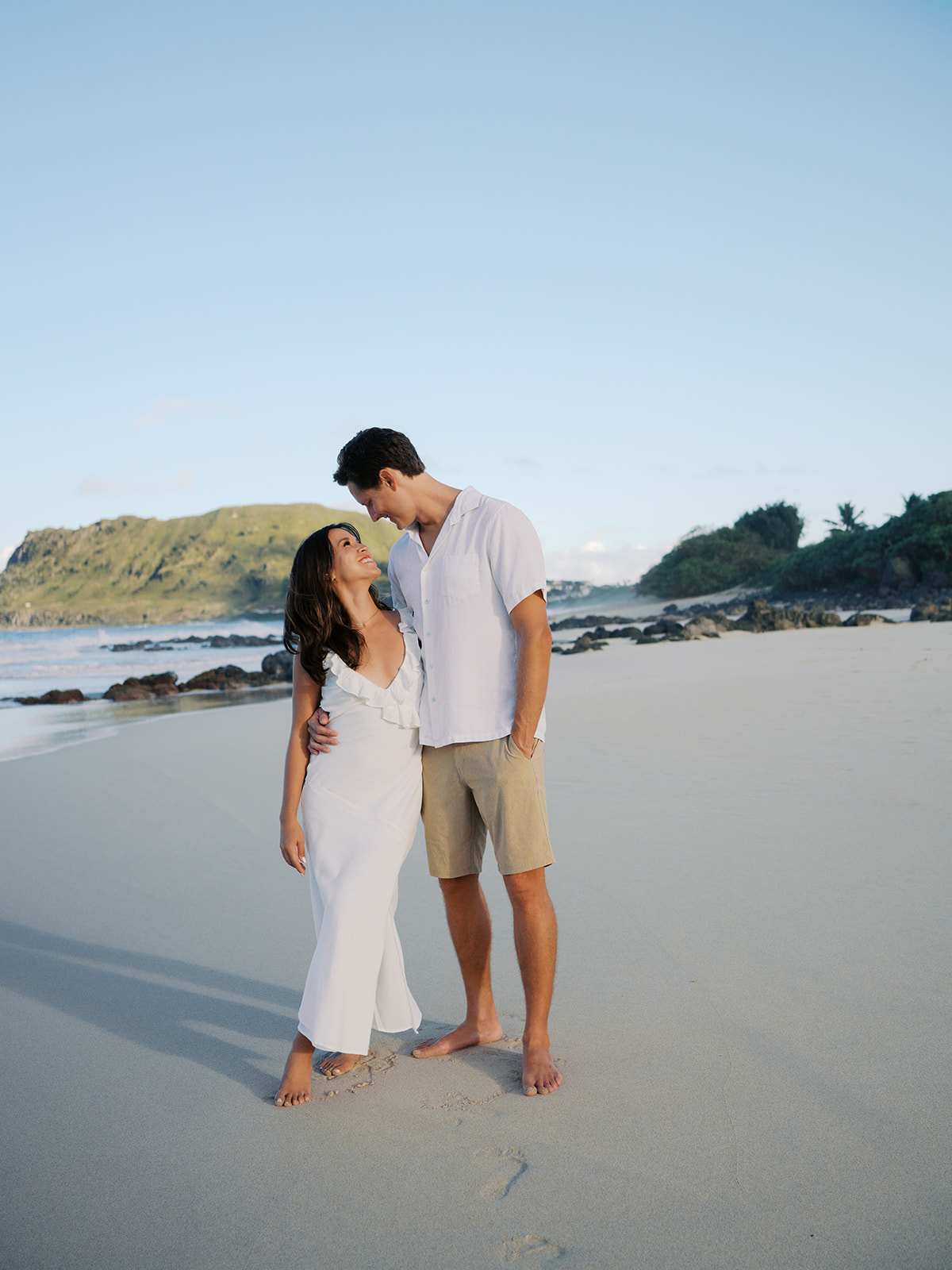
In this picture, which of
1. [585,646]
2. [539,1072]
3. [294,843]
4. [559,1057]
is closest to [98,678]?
[585,646]

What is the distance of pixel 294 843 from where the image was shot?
2828mm

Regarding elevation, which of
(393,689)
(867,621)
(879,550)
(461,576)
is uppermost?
(879,550)

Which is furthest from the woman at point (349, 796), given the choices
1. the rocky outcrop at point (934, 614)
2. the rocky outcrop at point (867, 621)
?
the rocky outcrop at point (867, 621)

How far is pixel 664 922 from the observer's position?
3.53 metres

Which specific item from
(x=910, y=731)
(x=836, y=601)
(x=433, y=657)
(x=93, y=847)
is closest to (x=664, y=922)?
(x=433, y=657)

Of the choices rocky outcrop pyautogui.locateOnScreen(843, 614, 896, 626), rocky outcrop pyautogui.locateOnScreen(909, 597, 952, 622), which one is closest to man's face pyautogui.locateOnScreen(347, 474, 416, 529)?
rocky outcrop pyautogui.locateOnScreen(909, 597, 952, 622)

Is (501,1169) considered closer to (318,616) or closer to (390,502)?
(318,616)

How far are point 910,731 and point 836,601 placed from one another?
2139 cm

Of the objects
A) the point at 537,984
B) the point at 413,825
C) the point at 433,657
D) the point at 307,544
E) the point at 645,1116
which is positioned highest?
the point at 307,544

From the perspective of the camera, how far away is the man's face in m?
2.88

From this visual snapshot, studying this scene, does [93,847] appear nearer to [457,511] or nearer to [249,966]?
[249,966]

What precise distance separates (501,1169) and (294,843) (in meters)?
1.15

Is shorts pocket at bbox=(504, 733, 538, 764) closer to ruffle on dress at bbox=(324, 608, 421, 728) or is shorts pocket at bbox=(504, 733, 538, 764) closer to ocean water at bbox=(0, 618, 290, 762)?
ruffle on dress at bbox=(324, 608, 421, 728)

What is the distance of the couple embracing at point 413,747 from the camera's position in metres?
2.68
